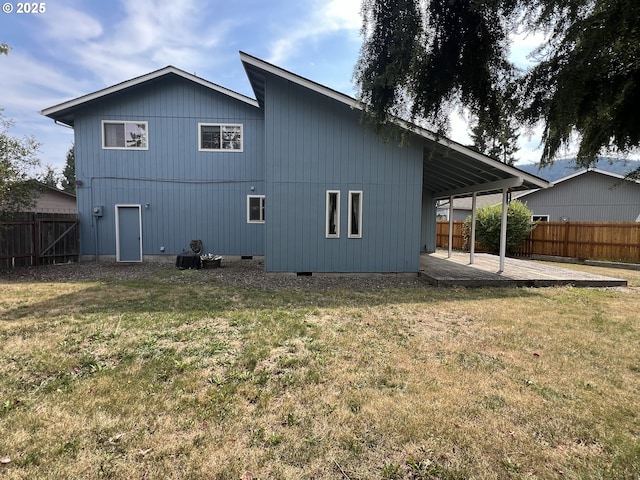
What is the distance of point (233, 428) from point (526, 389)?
265cm

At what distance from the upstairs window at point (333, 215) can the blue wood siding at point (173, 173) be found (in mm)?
4040

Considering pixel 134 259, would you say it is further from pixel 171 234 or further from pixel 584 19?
pixel 584 19

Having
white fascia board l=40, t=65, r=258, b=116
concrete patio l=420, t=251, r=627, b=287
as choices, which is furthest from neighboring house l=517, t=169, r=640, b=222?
white fascia board l=40, t=65, r=258, b=116

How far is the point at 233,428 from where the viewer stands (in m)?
2.43

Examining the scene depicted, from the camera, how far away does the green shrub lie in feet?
50.1

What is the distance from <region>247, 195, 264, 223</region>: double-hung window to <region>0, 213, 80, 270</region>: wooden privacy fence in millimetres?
5942

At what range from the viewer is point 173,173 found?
1167 centimetres

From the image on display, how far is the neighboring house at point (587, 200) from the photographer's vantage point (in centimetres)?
1714

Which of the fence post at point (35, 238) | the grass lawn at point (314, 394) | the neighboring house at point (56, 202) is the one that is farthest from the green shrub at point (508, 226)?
the neighboring house at point (56, 202)

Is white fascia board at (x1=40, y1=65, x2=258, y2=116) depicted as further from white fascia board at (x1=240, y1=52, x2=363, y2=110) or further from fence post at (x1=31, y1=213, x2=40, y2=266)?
white fascia board at (x1=240, y1=52, x2=363, y2=110)

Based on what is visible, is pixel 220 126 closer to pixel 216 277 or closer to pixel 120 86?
pixel 120 86

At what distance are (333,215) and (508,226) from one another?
10.7 m

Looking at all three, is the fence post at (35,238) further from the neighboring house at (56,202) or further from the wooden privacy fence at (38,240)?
the neighboring house at (56,202)

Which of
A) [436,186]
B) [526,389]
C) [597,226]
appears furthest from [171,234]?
[597,226]
